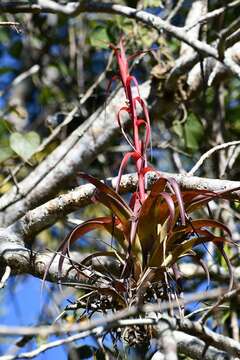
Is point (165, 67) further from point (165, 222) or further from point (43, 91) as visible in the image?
point (165, 222)

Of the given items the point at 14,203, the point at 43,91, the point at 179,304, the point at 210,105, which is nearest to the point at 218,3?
the point at 210,105

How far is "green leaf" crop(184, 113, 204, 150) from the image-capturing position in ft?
9.48

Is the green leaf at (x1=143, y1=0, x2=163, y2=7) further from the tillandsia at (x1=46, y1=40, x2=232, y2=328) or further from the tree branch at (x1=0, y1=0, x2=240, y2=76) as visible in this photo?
the tillandsia at (x1=46, y1=40, x2=232, y2=328)

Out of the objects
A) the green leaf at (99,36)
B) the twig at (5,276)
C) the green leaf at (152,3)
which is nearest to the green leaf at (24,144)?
the green leaf at (99,36)

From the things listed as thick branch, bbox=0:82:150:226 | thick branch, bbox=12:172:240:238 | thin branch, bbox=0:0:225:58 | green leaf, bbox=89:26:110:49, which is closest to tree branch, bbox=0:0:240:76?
thin branch, bbox=0:0:225:58

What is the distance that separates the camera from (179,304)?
4.90 ft

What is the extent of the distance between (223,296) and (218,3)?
6.03 feet

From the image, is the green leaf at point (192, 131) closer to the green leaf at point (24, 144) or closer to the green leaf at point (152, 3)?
the green leaf at point (152, 3)

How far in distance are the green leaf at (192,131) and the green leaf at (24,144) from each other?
502 millimetres

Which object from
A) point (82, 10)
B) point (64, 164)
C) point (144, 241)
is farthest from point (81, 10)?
point (144, 241)

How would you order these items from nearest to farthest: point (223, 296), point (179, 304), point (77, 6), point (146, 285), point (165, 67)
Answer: point (223, 296) → point (179, 304) → point (146, 285) → point (77, 6) → point (165, 67)

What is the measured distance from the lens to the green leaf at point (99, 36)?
9.87ft

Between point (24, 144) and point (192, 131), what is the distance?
57 cm

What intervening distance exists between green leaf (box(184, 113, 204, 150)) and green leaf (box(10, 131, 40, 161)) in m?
0.50
